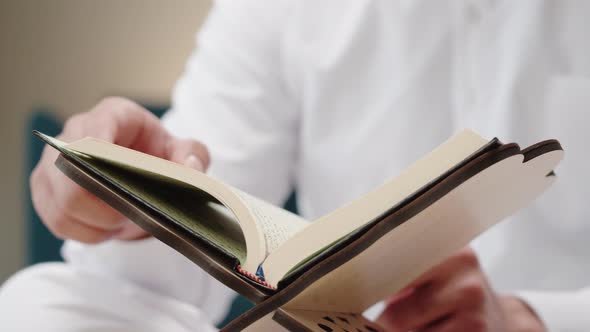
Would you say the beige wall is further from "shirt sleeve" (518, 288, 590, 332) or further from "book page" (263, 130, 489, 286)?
"book page" (263, 130, 489, 286)

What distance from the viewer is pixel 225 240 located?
12.5 inches

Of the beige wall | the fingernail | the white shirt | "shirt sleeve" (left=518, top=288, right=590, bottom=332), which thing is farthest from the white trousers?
the beige wall

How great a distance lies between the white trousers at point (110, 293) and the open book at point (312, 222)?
6.6 inches

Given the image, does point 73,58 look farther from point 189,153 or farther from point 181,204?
point 181,204

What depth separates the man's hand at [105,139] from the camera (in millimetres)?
428

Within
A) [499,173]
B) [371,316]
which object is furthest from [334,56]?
[499,173]

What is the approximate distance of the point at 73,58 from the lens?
175 centimetres

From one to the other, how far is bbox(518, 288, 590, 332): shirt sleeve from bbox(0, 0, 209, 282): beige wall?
133 cm

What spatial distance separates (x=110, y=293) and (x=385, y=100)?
17.3 inches

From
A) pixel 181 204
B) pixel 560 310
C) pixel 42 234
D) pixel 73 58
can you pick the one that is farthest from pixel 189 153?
pixel 73 58

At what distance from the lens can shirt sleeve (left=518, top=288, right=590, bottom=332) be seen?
0.54 m

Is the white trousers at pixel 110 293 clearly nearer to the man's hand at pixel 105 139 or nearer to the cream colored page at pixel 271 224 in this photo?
the man's hand at pixel 105 139

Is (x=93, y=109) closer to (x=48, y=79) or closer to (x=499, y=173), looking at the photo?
(x=499, y=173)

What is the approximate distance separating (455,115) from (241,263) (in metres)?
0.55
